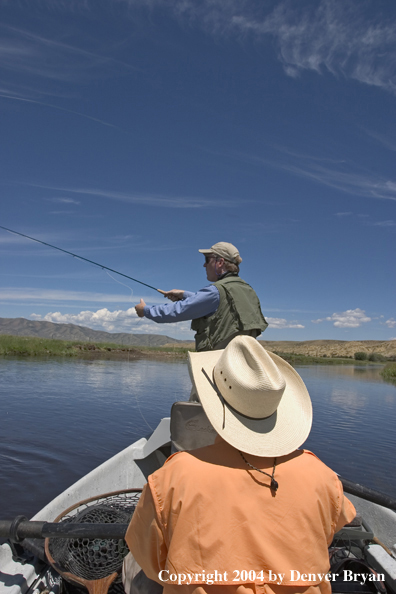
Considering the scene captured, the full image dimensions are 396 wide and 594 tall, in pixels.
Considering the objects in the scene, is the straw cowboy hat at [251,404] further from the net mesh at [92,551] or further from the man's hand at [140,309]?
the man's hand at [140,309]

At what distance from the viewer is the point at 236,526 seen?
1.50 m

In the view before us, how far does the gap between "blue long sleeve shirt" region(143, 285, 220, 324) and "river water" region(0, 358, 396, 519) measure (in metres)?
4.20

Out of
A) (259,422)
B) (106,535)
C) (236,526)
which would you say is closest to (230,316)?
(259,422)

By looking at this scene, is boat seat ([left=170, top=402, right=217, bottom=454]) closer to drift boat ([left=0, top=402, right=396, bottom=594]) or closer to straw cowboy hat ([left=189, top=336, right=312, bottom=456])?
drift boat ([left=0, top=402, right=396, bottom=594])

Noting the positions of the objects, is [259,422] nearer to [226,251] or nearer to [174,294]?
[226,251]

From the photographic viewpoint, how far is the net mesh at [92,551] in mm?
2869

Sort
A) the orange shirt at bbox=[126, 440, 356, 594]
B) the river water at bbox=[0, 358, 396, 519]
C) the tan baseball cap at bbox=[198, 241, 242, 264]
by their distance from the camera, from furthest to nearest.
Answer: the river water at bbox=[0, 358, 396, 519] → the tan baseball cap at bbox=[198, 241, 242, 264] → the orange shirt at bbox=[126, 440, 356, 594]

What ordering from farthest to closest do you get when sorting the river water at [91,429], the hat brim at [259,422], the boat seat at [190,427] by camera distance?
1. the river water at [91,429]
2. the boat seat at [190,427]
3. the hat brim at [259,422]

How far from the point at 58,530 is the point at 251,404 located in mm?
1604

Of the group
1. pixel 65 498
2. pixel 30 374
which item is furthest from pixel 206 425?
pixel 30 374

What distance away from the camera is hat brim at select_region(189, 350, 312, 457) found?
67.2 inches

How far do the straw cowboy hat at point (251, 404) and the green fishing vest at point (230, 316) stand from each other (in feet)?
4.77

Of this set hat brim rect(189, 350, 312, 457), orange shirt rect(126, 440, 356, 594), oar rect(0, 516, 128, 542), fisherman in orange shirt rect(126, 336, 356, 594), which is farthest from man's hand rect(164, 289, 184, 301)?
orange shirt rect(126, 440, 356, 594)

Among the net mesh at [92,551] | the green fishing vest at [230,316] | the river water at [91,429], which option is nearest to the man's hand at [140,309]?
the green fishing vest at [230,316]
